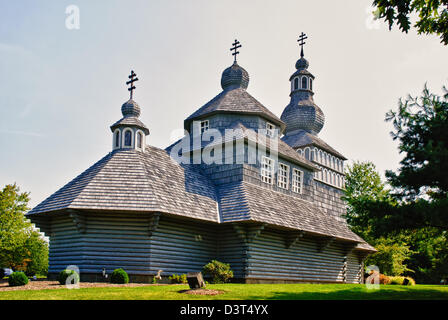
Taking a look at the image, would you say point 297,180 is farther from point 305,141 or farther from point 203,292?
point 203,292

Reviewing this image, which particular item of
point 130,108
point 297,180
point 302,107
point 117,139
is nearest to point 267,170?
point 297,180

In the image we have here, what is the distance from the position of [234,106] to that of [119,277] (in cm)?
1253

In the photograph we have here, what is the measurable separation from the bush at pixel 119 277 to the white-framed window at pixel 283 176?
37.5 feet

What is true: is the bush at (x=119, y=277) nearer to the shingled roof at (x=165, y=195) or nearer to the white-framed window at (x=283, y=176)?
the shingled roof at (x=165, y=195)

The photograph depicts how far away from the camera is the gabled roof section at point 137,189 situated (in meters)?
18.3

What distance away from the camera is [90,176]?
20.3m

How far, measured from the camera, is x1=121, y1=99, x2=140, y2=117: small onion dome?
22672 mm

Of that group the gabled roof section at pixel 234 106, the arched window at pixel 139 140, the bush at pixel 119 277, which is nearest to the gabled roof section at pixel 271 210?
the gabled roof section at pixel 234 106

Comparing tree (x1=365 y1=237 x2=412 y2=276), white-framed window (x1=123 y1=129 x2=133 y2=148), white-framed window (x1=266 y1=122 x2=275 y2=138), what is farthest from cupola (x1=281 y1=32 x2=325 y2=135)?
white-framed window (x1=123 y1=129 x2=133 y2=148)

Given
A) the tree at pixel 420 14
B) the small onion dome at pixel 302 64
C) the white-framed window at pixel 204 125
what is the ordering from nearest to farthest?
1. the tree at pixel 420 14
2. the white-framed window at pixel 204 125
3. the small onion dome at pixel 302 64

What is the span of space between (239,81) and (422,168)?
16.3 meters
